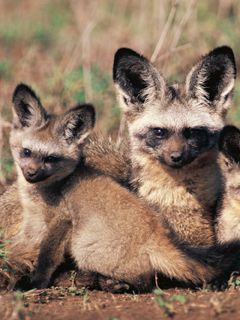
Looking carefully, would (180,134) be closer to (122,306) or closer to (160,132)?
(160,132)

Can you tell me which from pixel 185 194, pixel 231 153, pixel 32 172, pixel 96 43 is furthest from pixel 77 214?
pixel 96 43

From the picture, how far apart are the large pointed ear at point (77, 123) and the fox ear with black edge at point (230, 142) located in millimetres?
1280

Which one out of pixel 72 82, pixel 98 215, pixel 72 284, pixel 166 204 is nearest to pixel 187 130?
pixel 166 204

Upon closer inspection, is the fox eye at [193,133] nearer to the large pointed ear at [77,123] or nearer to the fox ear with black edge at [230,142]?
the fox ear with black edge at [230,142]

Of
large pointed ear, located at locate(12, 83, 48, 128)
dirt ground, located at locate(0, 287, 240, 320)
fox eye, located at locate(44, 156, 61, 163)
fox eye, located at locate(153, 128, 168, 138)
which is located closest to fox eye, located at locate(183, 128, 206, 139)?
fox eye, located at locate(153, 128, 168, 138)

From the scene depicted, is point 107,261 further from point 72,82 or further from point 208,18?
point 208,18

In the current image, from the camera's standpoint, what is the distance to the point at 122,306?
16.8ft

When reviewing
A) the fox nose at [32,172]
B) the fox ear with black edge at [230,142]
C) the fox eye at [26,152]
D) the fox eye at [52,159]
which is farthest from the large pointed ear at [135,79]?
the fox nose at [32,172]

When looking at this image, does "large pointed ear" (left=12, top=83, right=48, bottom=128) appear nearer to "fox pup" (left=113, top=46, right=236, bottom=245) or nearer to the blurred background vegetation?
"fox pup" (left=113, top=46, right=236, bottom=245)

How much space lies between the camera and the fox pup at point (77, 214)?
18.7 feet

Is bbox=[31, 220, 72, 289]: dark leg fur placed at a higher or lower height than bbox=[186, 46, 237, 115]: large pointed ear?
lower

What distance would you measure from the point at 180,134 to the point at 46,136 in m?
1.27

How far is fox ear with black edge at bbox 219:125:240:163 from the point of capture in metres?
6.37

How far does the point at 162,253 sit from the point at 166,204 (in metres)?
1.01
